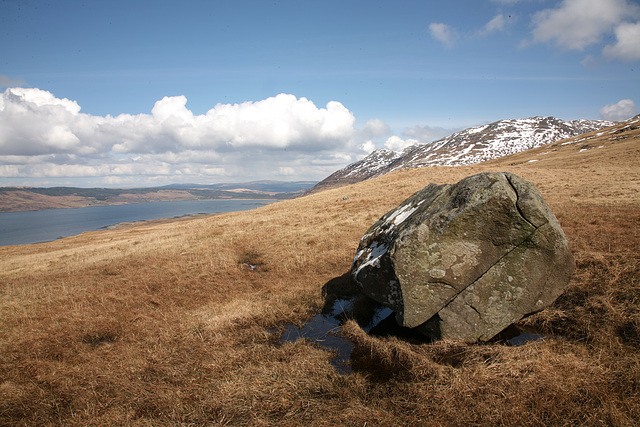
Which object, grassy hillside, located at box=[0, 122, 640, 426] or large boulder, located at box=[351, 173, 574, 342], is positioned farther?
large boulder, located at box=[351, 173, 574, 342]

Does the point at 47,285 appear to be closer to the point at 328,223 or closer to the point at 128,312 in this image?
the point at 128,312

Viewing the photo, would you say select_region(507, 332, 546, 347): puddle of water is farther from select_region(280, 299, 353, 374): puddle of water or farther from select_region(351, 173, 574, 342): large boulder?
select_region(280, 299, 353, 374): puddle of water

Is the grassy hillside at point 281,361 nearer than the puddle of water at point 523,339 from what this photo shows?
Yes

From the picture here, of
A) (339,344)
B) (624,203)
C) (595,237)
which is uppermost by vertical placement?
(624,203)

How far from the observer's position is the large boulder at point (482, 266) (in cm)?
782

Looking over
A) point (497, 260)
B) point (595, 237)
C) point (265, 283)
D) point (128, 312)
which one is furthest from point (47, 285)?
point (595, 237)

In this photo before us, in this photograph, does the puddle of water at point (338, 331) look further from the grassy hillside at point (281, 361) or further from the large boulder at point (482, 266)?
the large boulder at point (482, 266)

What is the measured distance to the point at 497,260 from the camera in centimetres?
795

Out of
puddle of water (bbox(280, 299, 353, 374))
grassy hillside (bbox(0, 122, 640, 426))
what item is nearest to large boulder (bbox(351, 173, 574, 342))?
grassy hillside (bbox(0, 122, 640, 426))

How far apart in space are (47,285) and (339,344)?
50.5 feet

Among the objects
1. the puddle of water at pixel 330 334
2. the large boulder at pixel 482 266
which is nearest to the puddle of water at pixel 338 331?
the puddle of water at pixel 330 334

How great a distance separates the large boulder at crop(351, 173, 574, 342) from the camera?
308 inches

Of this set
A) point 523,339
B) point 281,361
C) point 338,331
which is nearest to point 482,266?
point 523,339

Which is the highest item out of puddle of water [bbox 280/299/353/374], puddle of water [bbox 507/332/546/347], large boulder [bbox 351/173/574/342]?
large boulder [bbox 351/173/574/342]
